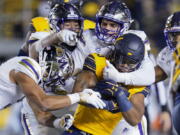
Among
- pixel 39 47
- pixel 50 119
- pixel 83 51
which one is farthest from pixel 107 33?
pixel 50 119

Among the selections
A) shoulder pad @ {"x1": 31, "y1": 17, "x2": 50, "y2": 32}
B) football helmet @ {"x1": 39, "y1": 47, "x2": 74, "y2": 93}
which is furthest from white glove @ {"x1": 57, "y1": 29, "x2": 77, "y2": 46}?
shoulder pad @ {"x1": 31, "y1": 17, "x2": 50, "y2": 32}

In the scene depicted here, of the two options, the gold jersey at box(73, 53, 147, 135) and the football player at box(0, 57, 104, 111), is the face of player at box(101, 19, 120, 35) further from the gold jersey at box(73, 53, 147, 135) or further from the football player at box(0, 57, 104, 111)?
the football player at box(0, 57, 104, 111)

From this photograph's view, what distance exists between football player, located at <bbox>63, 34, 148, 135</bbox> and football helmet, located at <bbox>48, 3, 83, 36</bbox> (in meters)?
0.53

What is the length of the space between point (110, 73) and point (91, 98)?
0.85 ft

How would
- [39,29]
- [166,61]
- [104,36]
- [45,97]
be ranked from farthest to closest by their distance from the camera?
[39,29] < [166,61] < [104,36] < [45,97]

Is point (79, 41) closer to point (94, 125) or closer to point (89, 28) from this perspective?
point (89, 28)

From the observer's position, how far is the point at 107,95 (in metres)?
3.85

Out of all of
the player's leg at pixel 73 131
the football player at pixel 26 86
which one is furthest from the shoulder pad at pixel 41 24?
the player's leg at pixel 73 131

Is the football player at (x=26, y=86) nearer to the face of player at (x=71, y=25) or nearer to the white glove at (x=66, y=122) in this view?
the white glove at (x=66, y=122)

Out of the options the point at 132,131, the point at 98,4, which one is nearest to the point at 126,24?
the point at 132,131

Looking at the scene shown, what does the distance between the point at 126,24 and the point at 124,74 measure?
24.7 inches

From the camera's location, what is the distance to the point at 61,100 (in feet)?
12.5

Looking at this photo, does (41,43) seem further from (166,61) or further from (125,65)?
(166,61)

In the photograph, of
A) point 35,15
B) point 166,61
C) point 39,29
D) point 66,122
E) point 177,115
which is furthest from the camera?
point 35,15
